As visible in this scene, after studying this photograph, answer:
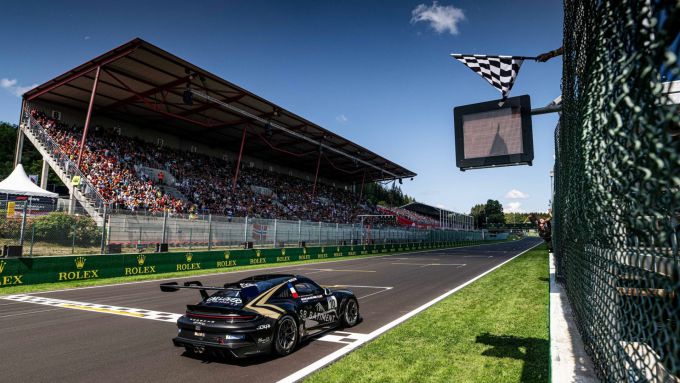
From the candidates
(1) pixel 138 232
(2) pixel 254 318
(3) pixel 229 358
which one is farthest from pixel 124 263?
(2) pixel 254 318

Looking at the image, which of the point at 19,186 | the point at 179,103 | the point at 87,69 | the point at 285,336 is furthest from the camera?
the point at 179,103

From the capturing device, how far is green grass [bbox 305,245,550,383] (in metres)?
5.23

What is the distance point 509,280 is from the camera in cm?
1515

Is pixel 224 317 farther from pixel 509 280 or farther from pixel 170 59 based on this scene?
pixel 170 59

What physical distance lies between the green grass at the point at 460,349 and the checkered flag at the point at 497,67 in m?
3.96

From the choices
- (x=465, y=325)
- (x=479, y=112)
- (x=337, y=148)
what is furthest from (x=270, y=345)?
(x=337, y=148)

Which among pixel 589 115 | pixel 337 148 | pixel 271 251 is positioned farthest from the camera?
pixel 337 148

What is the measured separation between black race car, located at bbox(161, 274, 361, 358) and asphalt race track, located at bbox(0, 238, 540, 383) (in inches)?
10.5

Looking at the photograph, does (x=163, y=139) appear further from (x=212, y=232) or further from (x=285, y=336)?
(x=285, y=336)

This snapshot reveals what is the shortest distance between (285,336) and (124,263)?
12.6m

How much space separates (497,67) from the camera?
658 centimetres

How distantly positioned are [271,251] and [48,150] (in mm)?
15598

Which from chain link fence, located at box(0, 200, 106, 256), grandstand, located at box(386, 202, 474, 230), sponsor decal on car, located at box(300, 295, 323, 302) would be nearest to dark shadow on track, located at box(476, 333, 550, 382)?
sponsor decal on car, located at box(300, 295, 323, 302)

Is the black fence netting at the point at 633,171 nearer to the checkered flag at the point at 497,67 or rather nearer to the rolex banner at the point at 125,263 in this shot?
the checkered flag at the point at 497,67
